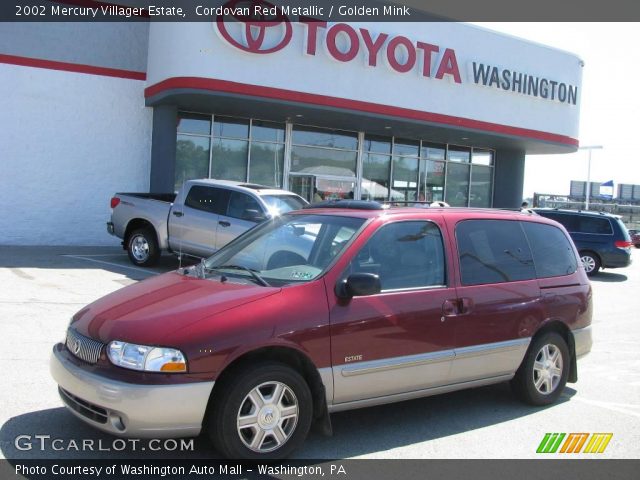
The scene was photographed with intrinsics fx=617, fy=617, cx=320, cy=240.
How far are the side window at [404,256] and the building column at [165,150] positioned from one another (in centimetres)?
1244

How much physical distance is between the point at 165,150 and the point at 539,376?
1290 centimetres

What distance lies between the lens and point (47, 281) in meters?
10.3

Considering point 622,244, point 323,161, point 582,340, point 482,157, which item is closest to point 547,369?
point 582,340

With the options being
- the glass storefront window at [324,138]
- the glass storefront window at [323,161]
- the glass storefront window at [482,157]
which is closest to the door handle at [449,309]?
the glass storefront window at [323,161]

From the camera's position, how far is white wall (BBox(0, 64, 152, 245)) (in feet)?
51.0

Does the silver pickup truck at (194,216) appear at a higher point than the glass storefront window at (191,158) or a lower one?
lower

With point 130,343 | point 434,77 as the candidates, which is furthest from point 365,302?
point 434,77

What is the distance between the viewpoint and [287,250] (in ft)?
15.7

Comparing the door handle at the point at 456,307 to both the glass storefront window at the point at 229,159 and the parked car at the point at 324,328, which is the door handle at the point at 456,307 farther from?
the glass storefront window at the point at 229,159

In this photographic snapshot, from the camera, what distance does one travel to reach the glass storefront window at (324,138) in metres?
18.9

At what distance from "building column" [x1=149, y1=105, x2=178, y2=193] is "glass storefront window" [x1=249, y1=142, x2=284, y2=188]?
2571 millimetres

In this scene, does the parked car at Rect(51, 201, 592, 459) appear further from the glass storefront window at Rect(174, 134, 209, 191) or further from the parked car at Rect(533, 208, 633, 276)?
the glass storefront window at Rect(174, 134, 209, 191)

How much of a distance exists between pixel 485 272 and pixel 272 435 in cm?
231

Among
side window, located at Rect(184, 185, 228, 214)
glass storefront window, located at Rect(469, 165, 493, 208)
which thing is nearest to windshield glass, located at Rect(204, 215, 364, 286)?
side window, located at Rect(184, 185, 228, 214)
